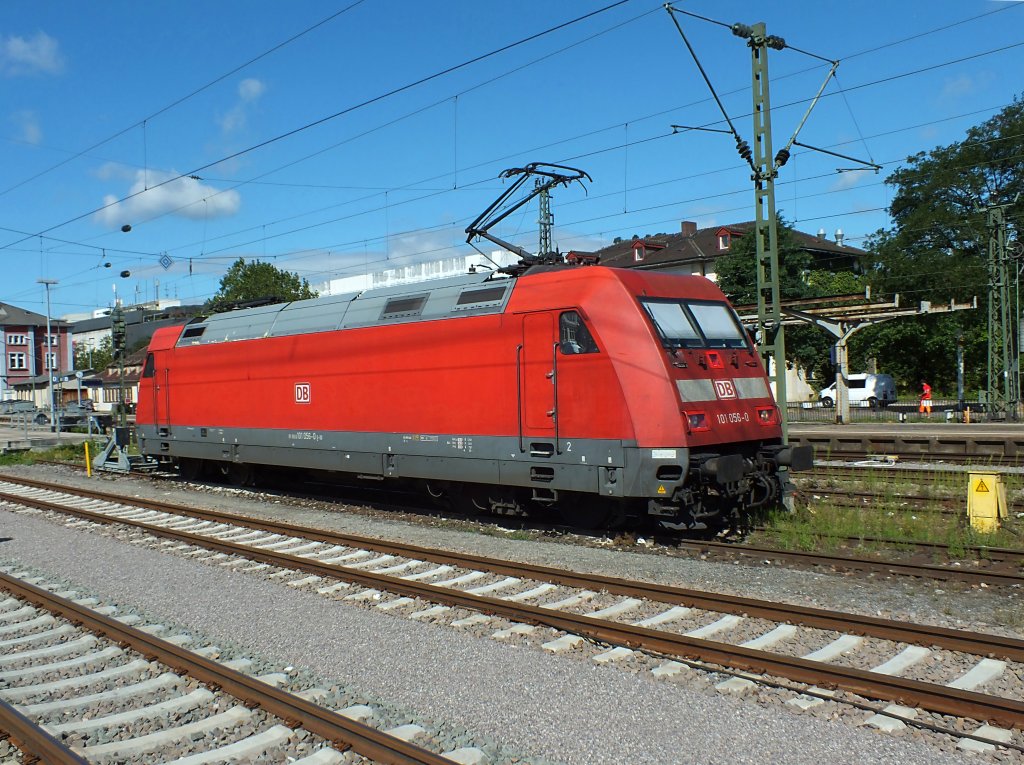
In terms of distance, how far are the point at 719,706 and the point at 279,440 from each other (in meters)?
11.2

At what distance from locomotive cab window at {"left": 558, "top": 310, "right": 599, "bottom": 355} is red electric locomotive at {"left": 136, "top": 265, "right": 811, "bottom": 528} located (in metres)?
0.02

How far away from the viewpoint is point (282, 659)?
647cm

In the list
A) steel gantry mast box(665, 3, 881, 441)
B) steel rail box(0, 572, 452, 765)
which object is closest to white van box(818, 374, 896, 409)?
steel gantry mast box(665, 3, 881, 441)

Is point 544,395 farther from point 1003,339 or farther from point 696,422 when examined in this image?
point 1003,339

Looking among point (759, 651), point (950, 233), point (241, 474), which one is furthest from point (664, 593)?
point (950, 233)

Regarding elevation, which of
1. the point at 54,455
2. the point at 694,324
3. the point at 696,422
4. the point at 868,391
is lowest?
the point at 54,455

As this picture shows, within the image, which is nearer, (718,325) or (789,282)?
(718,325)

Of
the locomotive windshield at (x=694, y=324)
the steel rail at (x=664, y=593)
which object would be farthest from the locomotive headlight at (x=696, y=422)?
the steel rail at (x=664, y=593)

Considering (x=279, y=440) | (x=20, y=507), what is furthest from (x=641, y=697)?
(x=20, y=507)

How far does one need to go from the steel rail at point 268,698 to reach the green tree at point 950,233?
43.9m

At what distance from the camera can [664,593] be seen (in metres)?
7.79

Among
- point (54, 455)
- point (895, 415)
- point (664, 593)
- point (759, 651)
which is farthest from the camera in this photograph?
point (895, 415)

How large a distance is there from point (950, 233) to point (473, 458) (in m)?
44.5

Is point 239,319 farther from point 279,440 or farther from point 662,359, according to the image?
point 662,359
